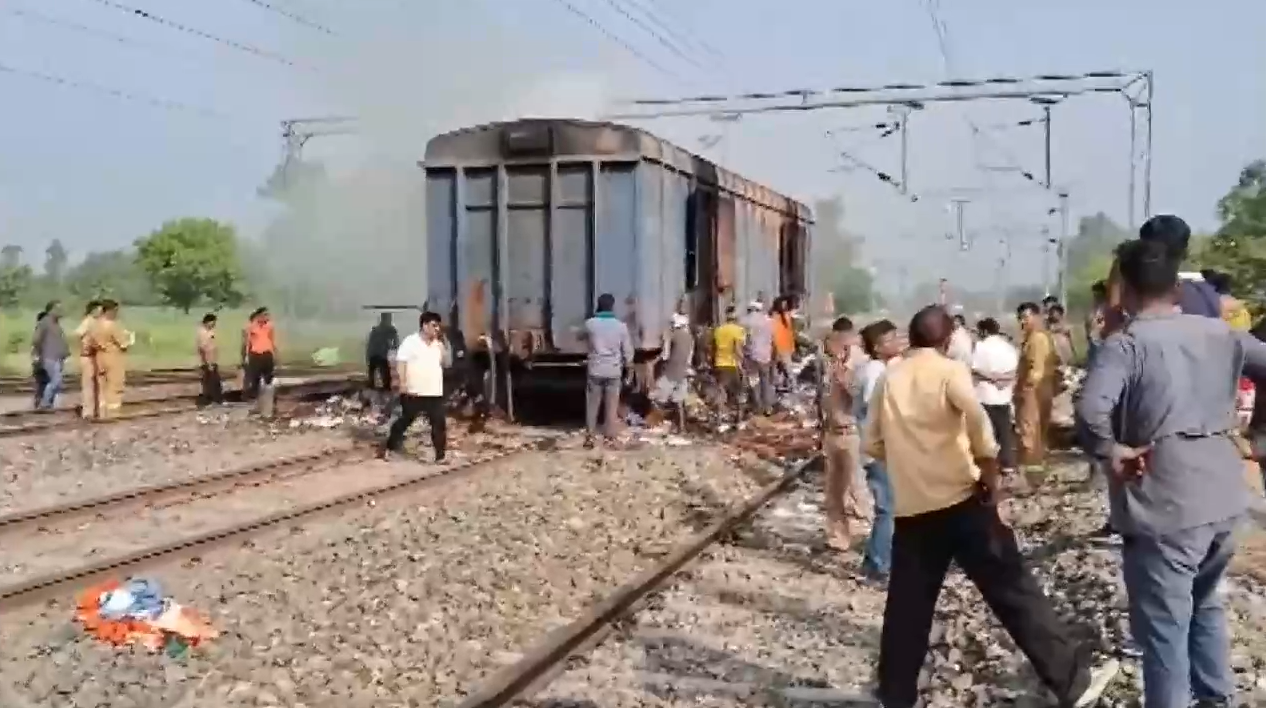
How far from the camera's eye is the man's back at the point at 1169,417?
4.44 meters

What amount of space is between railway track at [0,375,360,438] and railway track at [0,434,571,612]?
14.8 feet

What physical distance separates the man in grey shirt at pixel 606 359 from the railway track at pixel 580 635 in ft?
17.0

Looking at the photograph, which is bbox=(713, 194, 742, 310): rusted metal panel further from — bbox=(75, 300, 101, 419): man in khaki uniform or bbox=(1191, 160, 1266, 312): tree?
bbox=(75, 300, 101, 419): man in khaki uniform

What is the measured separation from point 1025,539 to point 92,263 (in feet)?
359

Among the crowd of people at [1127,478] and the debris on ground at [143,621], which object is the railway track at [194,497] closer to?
the debris on ground at [143,621]

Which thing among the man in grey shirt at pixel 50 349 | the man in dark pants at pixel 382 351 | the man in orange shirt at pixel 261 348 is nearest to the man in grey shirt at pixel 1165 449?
the man in orange shirt at pixel 261 348

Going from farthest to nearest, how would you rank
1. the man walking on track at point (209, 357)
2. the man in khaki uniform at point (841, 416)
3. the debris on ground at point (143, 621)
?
the man walking on track at point (209, 357)
the man in khaki uniform at point (841, 416)
the debris on ground at point (143, 621)

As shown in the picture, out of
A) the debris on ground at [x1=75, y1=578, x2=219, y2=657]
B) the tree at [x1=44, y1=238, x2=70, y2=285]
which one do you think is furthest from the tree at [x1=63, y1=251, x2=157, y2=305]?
the debris on ground at [x1=75, y1=578, x2=219, y2=657]

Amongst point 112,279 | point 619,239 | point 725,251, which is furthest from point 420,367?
point 112,279

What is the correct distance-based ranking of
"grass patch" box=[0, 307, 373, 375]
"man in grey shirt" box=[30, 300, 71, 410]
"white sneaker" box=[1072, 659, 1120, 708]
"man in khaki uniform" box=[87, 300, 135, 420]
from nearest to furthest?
"white sneaker" box=[1072, 659, 1120, 708], "man in khaki uniform" box=[87, 300, 135, 420], "man in grey shirt" box=[30, 300, 71, 410], "grass patch" box=[0, 307, 373, 375]

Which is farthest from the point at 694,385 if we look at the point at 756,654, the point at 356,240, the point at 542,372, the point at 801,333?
the point at 356,240

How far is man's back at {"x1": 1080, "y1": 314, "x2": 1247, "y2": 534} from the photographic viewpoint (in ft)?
14.6

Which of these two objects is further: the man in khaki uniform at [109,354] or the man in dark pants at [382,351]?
the man in dark pants at [382,351]

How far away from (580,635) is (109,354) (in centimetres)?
1317
